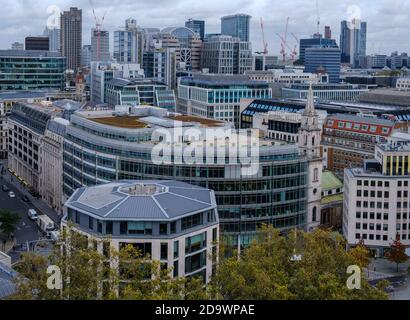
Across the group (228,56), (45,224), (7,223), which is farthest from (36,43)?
(7,223)

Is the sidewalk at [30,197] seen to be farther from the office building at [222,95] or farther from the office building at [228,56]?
the office building at [228,56]

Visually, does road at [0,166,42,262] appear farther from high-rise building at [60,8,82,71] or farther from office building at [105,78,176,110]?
high-rise building at [60,8,82,71]

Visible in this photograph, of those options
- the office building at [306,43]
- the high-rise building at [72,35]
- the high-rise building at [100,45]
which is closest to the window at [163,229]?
the high-rise building at [100,45]

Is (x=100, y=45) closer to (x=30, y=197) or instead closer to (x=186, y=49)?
(x=186, y=49)

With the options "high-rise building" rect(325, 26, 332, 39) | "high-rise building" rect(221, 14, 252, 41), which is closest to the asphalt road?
"high-rise building" rect(221, 14, 252, 41)
